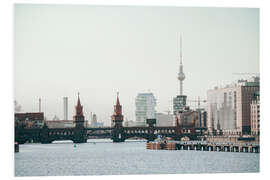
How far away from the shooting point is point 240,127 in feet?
202

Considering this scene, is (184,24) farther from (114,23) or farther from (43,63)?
(43,63)

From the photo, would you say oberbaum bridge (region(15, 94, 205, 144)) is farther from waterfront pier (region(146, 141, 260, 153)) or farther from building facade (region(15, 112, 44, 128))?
building facade (region(15, 112, 44, 128))

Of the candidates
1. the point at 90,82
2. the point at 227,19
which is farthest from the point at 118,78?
the point at 227,19

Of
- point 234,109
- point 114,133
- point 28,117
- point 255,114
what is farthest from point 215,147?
point 114,133

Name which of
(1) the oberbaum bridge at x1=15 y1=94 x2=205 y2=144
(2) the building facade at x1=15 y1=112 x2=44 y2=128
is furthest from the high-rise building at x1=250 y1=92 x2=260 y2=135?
(2) the building facade at x1=15 y1=112 x2=44 y2=128

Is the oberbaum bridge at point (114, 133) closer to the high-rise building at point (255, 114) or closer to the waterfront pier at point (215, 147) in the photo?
the waterfront pier at point (215, 147)

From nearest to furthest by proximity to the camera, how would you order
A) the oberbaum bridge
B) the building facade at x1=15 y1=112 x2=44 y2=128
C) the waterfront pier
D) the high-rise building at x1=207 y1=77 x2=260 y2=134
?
the building facade at x1=15 y1=112 x2=44 y2=128 → the waterfront pier → the high-rise building at x1=207 y1=77 x2=260 y2=134 → the oberbaum bridge

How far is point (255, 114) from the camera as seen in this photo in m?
56.5

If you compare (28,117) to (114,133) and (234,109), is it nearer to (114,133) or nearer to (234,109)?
(234,109)

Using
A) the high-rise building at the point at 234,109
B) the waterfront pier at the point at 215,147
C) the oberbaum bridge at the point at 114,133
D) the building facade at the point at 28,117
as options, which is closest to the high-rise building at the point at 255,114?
the high-rise building at the point at 234,109

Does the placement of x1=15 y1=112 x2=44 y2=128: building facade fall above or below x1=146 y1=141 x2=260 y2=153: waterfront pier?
above

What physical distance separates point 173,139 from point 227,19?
196 feet

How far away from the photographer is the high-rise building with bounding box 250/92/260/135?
2150 inches

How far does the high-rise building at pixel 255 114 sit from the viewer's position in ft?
179
